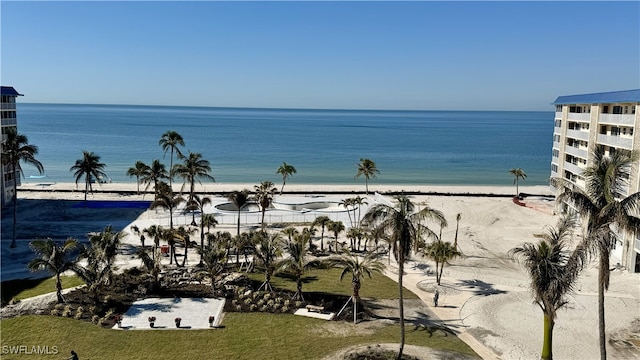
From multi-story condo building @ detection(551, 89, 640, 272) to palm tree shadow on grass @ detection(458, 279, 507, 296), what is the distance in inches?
339

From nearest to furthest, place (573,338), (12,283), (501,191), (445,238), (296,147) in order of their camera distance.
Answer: (573,338)
(12,283)
(445,238)
(501,191)
(296,147)

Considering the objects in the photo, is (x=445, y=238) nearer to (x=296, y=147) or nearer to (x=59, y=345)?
(x=59, y=345)

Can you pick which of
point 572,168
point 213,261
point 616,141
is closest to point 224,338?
point 213,261

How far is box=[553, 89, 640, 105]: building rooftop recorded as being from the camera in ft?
134

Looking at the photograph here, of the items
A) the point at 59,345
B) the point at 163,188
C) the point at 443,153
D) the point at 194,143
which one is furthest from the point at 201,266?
the point at 194,143

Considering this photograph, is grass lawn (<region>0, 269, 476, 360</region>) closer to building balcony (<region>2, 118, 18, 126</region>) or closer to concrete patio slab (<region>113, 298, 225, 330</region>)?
concrete patio slab (<region>113, 298, 225, 330</region>)

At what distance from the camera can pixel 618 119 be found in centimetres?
4412

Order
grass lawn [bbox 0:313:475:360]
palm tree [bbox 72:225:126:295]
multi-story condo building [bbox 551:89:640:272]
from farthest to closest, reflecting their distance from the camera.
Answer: multi-story condo building [bbox 551:89:640:272]
palm tree [bbox 72:225:126:295]
grass lawn [bbox 0:313:475:360]

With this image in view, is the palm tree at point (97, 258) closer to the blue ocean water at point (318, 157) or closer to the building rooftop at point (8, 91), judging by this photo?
the building rooftop at point (8, 91)

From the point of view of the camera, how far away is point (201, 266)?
37.9 metres

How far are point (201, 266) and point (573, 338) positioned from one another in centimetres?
2608

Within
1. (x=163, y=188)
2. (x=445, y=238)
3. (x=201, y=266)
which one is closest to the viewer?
(x=201, y=266)

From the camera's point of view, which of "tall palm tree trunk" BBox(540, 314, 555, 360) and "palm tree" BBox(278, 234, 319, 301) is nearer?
"tall palm tree trunk" BBox(540, 314, 555, 360)

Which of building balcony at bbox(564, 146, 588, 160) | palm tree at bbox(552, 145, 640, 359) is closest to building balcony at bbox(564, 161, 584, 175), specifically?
building balcony at bbox(564, 146, 588, 160)
